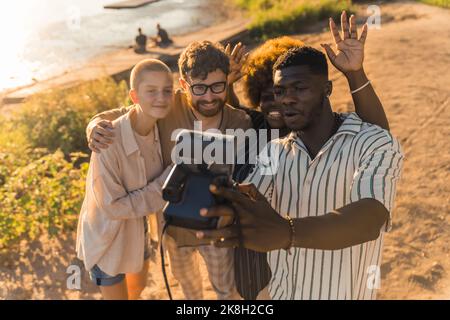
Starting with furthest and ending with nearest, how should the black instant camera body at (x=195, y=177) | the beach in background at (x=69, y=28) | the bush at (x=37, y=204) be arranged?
the beach in background at (x=69, y=28)
the bush at (x=37, y=204)
the black instant camera body at (x=195, y=177)

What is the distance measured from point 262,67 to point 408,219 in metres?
2.26

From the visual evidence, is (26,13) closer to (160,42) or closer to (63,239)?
(160,42)

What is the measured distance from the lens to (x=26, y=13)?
13039 millimetres

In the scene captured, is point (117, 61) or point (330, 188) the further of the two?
point (117, 61)

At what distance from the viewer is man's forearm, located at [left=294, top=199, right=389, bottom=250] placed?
1364 millimetres

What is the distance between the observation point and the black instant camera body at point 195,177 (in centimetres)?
132

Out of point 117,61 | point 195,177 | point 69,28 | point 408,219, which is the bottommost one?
point 408,219

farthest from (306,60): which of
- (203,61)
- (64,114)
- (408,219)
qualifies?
(64,114)

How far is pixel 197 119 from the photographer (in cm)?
238

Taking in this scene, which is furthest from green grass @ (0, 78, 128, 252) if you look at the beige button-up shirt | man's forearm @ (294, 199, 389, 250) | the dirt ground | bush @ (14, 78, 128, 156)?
man's forearm @ (294, 199, 389, 250)

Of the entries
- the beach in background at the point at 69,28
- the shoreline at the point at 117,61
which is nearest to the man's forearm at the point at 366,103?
the shoreline at the point at 117,61

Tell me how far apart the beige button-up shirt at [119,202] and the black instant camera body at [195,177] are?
36.7 inches

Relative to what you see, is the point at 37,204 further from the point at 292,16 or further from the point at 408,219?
the point at 292,16

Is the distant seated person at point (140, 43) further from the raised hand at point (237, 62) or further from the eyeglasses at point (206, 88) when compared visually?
the eyeglasses at point (206, 88)
